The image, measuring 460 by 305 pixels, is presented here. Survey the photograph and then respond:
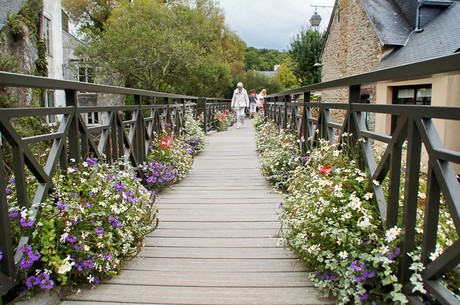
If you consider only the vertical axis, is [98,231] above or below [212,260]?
above

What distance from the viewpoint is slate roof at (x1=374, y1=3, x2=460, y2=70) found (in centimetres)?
1288

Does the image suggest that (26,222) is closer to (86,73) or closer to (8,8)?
(8,8)

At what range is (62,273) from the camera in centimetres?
221

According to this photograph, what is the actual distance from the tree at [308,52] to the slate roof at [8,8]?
19105 mm

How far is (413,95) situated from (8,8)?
15621 millimetres

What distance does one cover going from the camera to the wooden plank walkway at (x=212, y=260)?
2422 mm

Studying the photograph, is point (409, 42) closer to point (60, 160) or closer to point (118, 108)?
point (118, 108)

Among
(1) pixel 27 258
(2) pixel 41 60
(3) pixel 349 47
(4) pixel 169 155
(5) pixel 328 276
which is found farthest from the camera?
(3) pixel 349 47

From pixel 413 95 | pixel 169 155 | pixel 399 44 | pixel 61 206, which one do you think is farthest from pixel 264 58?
pixel 61 206

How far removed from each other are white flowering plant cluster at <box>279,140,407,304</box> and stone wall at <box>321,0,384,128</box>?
15.3m

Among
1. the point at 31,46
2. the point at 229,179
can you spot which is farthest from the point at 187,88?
the point at 229,179

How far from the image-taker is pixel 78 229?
8.02ft

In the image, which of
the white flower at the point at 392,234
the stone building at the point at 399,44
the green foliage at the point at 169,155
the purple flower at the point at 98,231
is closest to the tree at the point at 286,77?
the stone building at the point at 399,44

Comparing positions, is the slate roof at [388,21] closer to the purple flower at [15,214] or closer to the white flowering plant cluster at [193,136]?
the white flowering plant cluster at [193,136]
